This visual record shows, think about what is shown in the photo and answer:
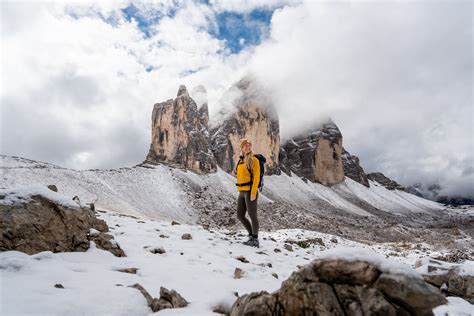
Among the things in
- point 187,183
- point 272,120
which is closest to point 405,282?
point 187,183

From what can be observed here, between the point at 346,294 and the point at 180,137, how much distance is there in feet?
223

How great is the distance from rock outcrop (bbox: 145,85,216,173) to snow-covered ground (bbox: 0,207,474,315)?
2191 inches

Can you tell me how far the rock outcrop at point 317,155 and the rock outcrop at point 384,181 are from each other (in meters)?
55.9

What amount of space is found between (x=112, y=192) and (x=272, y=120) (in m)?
78.0

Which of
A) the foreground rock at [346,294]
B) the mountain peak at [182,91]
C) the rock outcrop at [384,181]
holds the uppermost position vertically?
the mountain peak at [182,91]

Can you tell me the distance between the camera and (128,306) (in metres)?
3.14

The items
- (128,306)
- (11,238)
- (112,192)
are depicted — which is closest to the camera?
(128,306)

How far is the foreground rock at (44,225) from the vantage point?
434 centimetres

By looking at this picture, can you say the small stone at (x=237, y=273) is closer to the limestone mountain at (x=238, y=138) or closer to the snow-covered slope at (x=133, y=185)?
the snow-covered slope at (x=133, y=185)

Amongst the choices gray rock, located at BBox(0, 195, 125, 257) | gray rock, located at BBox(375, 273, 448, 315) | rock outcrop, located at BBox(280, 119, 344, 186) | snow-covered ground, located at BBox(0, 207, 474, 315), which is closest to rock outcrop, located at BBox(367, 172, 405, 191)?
rock outcrop, located at BBox(280, 119, 344, 186)

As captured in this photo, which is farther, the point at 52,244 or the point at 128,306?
the point at 52,244

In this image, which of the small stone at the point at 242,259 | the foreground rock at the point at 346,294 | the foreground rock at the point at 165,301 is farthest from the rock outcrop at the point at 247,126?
the foreground rock at the point at 346,294

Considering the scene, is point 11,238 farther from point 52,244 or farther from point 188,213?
point 188,213

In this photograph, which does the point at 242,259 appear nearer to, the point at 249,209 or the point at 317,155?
the point at 249,209
